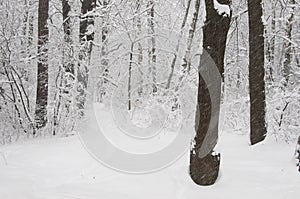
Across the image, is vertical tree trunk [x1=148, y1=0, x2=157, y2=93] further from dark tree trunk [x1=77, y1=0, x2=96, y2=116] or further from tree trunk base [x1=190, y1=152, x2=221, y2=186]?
tree trunk base [x1=190, y1=152, x2=221, y2=186]

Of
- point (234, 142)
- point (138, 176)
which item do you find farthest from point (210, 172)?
point (234, 142)

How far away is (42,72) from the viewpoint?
1247 cm

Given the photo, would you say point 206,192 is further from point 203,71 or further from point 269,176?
point 203,71

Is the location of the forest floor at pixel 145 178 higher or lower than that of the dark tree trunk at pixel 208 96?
lower

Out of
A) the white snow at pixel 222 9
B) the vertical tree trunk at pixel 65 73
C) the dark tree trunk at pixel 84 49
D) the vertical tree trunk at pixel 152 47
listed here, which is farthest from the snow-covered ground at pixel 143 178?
the vertical tree trunk at pixel 152 47

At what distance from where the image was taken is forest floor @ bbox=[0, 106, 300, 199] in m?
5.67

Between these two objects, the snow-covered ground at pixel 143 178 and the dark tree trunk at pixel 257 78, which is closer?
the snow-covered ground at pixel 143 178

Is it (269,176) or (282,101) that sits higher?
(282,101)

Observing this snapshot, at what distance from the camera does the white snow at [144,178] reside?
5.67 metres

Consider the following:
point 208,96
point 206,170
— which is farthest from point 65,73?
point 206,170

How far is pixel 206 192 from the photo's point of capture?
19.1 feet

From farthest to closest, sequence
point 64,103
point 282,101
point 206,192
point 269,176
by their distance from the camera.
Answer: point 64,103, point 282,101, point 269,176, point 206,192

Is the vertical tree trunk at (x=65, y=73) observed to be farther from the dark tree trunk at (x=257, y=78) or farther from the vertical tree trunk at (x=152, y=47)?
the vertical tree trunk at (x=152, y=47)

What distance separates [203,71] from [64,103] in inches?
275
